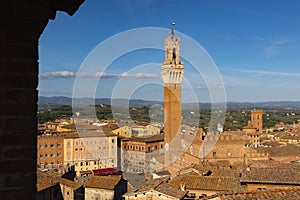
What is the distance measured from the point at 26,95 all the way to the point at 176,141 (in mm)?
30939

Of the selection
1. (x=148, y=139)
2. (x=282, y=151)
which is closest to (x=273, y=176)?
(x=282, y=151)

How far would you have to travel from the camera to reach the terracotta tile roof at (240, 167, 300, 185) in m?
10.8

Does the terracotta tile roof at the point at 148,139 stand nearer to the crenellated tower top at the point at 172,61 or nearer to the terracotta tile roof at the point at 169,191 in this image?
the crenellated tower top at the point at 172,61

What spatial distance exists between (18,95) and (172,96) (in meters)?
31.1

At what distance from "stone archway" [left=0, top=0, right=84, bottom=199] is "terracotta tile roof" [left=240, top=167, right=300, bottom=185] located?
Answer: 1043 cm

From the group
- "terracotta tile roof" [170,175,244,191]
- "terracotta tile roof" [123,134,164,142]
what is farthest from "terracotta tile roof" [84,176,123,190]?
"terracotta tile roof" [123,134,164,142]

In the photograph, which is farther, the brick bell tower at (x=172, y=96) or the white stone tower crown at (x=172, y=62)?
the brick bell tower at (x=172, y=96)

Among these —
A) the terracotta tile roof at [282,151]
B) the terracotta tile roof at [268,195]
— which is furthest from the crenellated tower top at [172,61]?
the terracotta tile roof at [268,195]

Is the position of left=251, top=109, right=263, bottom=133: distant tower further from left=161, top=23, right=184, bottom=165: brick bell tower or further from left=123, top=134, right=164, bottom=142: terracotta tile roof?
left=161, top=23, right=184, bottom=165: brick bell tower

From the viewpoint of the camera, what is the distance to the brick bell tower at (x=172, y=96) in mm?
30891

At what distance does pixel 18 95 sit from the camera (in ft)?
4.09

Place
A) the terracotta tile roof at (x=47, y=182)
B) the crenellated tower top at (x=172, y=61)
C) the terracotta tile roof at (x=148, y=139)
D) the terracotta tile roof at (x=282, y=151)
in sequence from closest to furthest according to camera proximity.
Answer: the terracotta tile roof at (x=47, y=182) → the terracotta tile roof at (x=282, y=151) → the crenellated tower top at (x=172, y=61) → the terracotta tile roof at (x=148, y=139)

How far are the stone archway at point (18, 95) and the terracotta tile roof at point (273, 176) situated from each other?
411 inches

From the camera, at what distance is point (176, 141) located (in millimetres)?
31844
